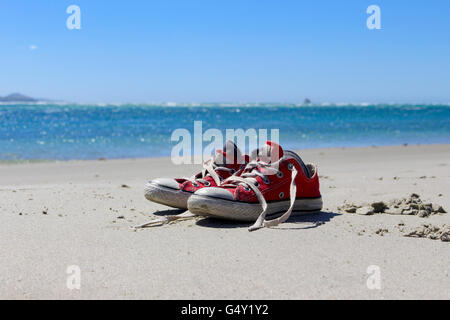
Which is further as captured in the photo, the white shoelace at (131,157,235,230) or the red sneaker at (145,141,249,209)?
the red sneaker at (145,141,249,209)

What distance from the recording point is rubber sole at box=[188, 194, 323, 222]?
128 inches

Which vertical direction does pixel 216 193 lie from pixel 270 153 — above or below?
below

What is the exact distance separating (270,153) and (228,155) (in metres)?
0.39

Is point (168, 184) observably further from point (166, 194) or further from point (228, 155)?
point (228, 155)

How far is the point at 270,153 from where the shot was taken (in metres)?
3.55

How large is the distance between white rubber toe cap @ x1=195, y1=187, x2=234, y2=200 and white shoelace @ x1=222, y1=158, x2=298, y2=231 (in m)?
0.18

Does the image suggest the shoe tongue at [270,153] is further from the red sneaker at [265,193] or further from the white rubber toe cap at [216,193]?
the white rubber toe cap at [216,193]

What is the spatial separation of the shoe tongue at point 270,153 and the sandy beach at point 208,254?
0.47 metres

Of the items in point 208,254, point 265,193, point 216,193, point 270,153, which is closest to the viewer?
point 208,254

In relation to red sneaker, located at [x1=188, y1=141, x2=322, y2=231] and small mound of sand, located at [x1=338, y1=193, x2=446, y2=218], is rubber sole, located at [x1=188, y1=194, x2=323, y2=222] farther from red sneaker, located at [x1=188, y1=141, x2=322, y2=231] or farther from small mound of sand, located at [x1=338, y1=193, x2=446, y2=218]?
small mound of sand, located at [x1=338, y1=193, x2=446, y2=218]

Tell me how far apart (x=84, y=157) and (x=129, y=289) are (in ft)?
31.9

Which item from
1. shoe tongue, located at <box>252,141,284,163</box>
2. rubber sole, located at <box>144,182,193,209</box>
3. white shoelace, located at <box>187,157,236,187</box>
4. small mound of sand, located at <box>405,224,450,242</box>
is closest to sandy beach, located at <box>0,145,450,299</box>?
small mound of sand, located at <box>405,224,450,242</box>

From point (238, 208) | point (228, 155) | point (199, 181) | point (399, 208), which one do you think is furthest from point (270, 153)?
point (399, 208)

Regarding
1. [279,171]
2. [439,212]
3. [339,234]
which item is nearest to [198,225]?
[279,171]
